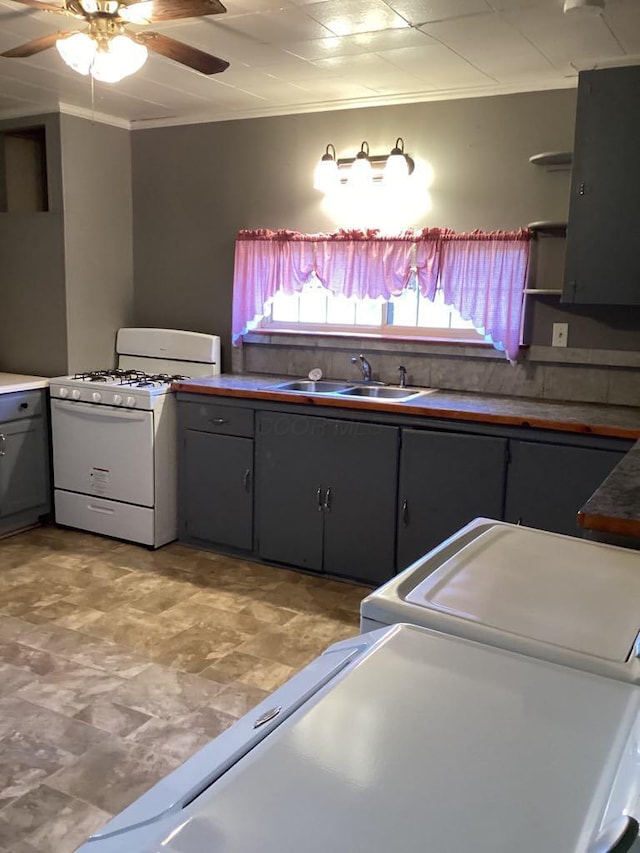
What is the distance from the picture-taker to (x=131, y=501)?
407 cm

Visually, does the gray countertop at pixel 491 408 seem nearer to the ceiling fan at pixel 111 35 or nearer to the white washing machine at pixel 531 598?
the white washing machine at pixel 531 598

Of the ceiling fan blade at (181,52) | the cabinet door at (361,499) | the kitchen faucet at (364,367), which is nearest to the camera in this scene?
the ceiling fan blade at (181,52)

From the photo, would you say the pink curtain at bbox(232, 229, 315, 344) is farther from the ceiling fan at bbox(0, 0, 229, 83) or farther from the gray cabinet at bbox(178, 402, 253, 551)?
the ceiling fan at bbox(0, 0, 229, 83)

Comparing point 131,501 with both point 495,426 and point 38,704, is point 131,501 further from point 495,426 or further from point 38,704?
point 495,426

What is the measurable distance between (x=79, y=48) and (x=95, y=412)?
6.91ft

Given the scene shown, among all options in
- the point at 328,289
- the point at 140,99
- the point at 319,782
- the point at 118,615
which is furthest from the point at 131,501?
the point at 319,782

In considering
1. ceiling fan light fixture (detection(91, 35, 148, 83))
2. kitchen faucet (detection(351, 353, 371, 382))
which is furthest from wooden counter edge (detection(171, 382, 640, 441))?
ceiling fan light fixture (detection(91, 35, 148, 83))

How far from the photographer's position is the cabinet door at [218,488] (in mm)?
3877

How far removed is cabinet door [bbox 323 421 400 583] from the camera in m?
3.47

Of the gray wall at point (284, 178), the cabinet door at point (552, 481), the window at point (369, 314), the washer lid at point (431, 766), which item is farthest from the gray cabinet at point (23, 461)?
the washer lid at point (431, 766)

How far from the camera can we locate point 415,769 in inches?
36.0

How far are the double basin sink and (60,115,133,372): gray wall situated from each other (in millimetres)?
1343

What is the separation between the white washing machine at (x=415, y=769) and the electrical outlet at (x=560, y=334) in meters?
2.68

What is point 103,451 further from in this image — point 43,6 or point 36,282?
point 43,6
